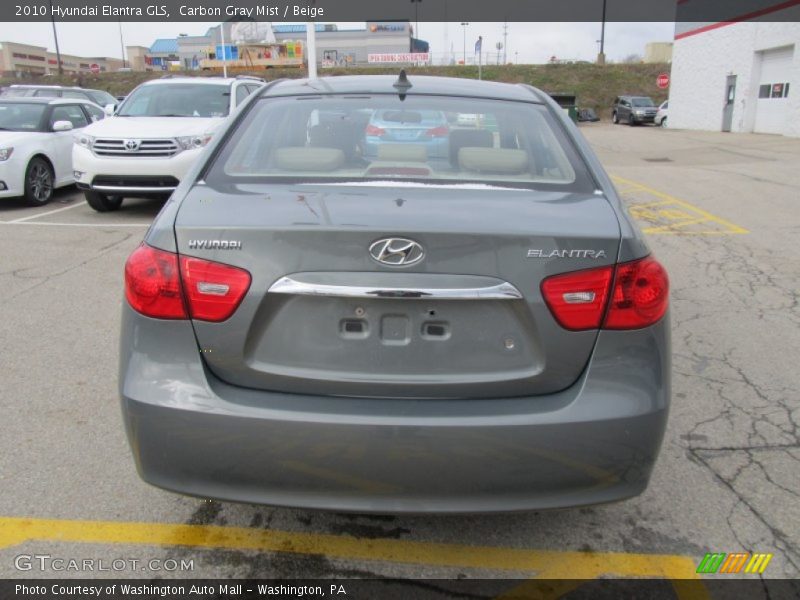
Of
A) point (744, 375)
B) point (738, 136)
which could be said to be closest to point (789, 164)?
point (738, 136)

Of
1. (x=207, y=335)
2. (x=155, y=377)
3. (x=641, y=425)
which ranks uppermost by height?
(x=207, y=335)

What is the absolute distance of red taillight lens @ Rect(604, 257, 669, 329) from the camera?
84.3 inches

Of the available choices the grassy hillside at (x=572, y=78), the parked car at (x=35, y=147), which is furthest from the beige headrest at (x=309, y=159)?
the grassy hillside at (x=572, y=78)

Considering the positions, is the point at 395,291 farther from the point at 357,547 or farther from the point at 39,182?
the point at 39,182

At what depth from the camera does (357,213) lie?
214cm

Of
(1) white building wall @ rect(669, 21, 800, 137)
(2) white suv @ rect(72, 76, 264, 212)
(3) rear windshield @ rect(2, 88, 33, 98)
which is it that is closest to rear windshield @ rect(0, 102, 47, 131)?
(2) white suv @ rect(72, 76, 264, 212)

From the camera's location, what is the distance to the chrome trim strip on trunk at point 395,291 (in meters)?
2.04

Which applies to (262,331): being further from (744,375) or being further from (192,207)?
(744,375)

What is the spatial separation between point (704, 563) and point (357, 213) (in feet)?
6.02

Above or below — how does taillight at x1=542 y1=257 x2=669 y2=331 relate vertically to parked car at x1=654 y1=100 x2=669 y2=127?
above

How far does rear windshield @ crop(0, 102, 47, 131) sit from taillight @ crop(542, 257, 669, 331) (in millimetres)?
10887

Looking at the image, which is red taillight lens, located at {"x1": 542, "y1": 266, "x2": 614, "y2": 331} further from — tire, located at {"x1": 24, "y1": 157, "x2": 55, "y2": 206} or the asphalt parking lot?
tire, located at {"x1": 24, "y1": 157, "x2": 55, "y2": 206}

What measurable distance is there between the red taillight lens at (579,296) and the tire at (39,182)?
10.1m

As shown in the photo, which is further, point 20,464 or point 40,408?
point 40,408
